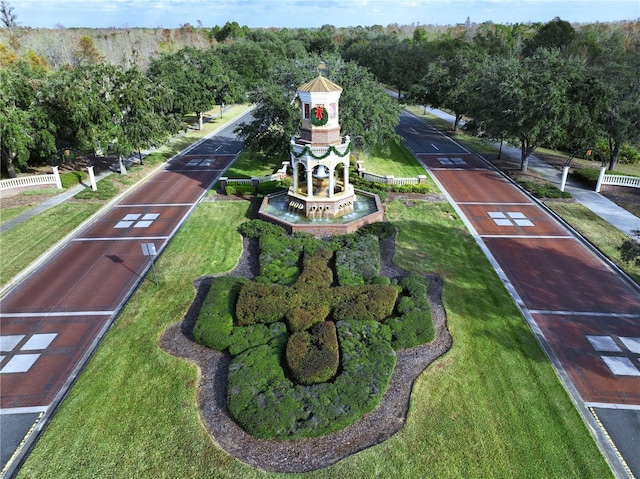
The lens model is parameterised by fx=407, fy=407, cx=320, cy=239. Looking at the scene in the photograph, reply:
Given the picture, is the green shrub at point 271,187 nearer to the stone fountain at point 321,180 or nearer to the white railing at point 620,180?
the stone fountain at point 321,180

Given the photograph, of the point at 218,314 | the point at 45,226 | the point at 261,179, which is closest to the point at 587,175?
the point at 261,179

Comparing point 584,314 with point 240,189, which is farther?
point 240,189

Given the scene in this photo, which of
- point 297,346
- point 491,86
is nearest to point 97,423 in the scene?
point 297,346

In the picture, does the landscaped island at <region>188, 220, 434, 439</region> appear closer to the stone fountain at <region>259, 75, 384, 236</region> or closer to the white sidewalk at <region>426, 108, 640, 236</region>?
the stone fountain at <region>259, 75, 384, 236</region>

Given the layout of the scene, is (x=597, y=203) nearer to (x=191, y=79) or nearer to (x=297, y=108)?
(x=297, y=108)

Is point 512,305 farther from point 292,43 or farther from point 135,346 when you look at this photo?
point 292,43

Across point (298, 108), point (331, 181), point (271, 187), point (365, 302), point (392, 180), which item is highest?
point (298, 108)
